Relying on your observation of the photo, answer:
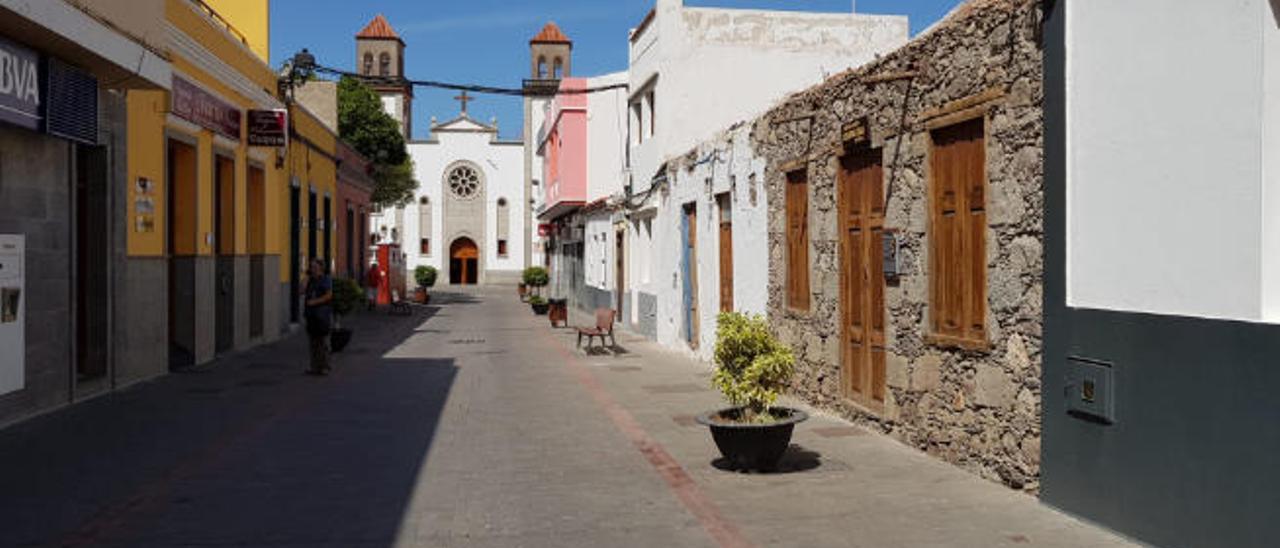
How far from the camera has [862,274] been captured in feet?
35.0

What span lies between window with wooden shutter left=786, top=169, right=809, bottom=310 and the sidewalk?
1.68m

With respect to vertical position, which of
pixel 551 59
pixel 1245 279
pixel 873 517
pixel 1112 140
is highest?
pixel 551 59

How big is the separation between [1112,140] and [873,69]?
3755 millimetres

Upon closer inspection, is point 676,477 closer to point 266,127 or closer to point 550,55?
point 266,127

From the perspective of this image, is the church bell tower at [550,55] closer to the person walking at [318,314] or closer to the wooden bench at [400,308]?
the wooden bench at [400,308]

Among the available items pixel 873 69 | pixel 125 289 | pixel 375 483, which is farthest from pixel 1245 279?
pixel 125 289

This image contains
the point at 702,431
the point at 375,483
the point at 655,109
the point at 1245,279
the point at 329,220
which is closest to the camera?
the point at 1245,279

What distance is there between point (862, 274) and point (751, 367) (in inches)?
103

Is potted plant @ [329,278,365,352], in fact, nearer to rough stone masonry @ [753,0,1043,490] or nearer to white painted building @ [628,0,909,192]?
white painted building @ [628,0,909,192]

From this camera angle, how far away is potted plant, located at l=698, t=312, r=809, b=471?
27.7ft

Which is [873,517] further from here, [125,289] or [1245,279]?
[125,289]

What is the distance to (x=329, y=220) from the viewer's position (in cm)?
3012

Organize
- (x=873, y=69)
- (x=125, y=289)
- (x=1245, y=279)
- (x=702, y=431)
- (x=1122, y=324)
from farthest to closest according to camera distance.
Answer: (x=125, y=289) → (x=702, y=431) → (x=873, y=69) → (x=1122, y=324) → (x=1245, y=279)

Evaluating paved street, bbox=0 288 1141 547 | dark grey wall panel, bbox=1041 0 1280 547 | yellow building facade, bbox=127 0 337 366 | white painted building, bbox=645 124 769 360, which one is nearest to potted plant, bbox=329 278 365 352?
yellow building facade, bbox=127 0 337 366
